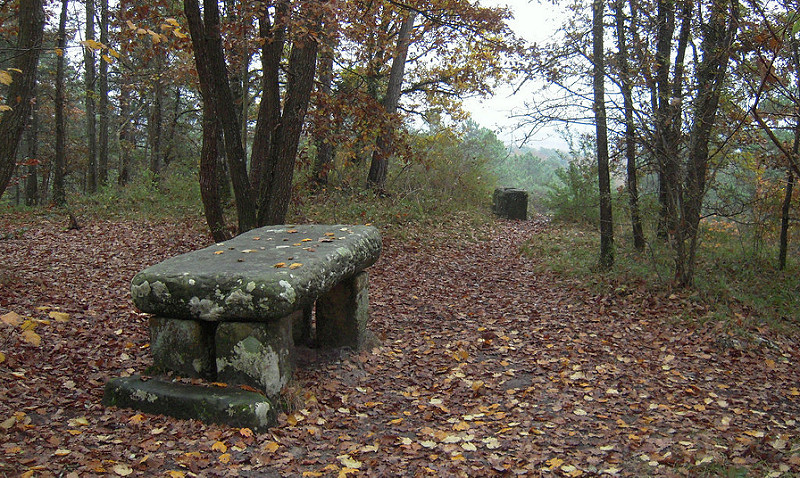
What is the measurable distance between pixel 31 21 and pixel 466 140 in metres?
12.0

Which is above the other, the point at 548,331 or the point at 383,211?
the point at 383,211

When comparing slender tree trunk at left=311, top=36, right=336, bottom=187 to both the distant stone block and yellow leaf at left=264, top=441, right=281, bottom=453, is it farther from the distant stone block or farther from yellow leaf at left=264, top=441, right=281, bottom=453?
yellow leaf at left=264, top=441, right=281, bottom=453

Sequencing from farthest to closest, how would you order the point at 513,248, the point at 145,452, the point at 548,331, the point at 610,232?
the point at 513,248 < the point at 610,232 < the point at 548,331 < the point at 145,452

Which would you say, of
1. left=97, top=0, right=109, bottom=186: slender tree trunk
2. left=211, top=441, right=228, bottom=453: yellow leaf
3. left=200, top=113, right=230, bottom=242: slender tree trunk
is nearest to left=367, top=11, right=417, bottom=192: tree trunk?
left=200, top=113, right=230, bottom=242: slender tree trunk

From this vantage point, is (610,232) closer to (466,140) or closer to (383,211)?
(383,211)

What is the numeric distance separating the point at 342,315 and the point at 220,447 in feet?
Result: 6.70

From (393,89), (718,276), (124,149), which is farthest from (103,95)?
(718,276)

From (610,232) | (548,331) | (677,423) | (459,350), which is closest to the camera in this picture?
(677,423)

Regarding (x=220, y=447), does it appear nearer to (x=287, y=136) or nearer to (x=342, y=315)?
(x=342, y=315)

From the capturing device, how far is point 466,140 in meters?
16.5

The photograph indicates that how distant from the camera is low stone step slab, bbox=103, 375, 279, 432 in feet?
11.9

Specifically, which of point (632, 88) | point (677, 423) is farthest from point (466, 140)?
point (677, 423)

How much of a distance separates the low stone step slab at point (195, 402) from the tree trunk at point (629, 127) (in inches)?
202

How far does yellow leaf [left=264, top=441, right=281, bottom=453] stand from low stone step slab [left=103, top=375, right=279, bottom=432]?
0.15 meters
